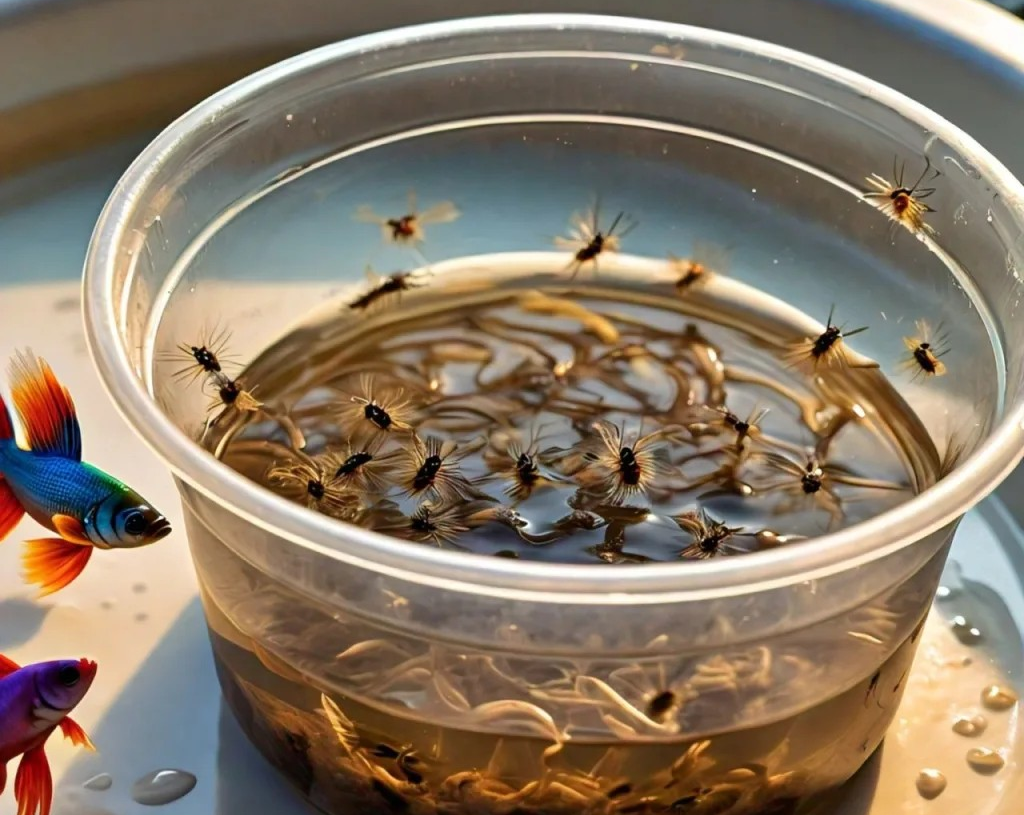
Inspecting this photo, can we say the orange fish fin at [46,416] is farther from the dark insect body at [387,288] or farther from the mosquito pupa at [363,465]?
the dark insect body at [387,288]

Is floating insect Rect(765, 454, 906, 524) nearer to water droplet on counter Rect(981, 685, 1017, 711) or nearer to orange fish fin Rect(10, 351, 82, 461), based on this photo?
water droplet on counter Rect(981, 685, 1017, 711)

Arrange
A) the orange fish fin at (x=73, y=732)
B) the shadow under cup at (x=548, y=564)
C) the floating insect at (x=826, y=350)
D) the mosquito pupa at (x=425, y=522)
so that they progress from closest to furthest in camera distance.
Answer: the shadow under cup at (x=548, y=564) < the orange fish fin at (x=73, y=732) < the mosquito pupa at (x=425, y=522) < the floating insect at (x=826, y=350)

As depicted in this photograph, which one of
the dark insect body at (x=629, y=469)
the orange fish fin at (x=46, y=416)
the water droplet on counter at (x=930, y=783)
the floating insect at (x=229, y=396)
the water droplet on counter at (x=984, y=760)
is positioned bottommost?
the orange fish fin at (x=46, y=416)

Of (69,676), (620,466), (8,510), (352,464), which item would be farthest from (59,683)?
(620,466)

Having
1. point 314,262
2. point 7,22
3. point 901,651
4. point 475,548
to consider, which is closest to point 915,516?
point 901,651

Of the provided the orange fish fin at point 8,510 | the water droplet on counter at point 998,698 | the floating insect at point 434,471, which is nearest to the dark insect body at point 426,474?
the floating insect at point 434,471

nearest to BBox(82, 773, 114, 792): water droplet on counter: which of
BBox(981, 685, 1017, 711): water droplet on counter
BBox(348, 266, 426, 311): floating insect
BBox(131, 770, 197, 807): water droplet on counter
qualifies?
BBox(131, 770, 197, 807): water droplet on counter

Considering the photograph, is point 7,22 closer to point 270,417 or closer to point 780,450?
point 270,417

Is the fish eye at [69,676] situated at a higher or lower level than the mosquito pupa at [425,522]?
lower

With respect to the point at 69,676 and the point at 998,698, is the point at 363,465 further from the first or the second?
the point at 998,698
